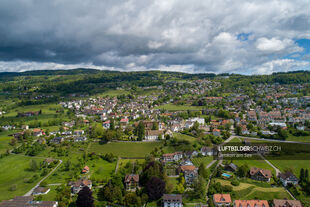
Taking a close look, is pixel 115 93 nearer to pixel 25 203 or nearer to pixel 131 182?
pixel 131 182

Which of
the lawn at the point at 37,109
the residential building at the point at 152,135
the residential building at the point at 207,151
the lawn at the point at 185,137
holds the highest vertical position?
the lawn at the point at 37,109

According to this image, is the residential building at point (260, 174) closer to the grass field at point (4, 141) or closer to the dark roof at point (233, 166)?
the dark roof at point (233, 166)

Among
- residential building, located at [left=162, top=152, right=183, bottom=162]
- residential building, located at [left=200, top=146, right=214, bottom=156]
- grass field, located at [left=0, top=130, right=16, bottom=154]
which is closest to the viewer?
residential building, located at [left=162, top=152, right=183, bottom=162]

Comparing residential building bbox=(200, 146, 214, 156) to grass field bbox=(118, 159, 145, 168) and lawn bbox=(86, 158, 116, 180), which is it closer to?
grass field bbox=(118, 159, 145, 168)

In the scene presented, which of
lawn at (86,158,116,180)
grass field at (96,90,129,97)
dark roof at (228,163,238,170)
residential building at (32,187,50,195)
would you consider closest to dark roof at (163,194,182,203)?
lawn at (86,158,116,180)

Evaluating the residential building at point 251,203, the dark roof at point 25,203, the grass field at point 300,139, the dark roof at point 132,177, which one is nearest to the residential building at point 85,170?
the dark roof at point 25,203

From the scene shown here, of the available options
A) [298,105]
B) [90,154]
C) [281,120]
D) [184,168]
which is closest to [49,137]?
[90,154]

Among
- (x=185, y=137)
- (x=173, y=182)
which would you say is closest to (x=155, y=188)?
(x=173, y=182)
